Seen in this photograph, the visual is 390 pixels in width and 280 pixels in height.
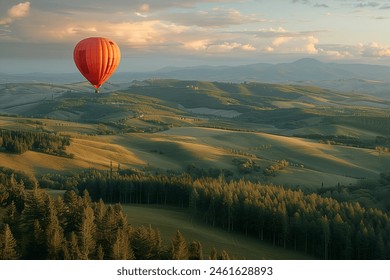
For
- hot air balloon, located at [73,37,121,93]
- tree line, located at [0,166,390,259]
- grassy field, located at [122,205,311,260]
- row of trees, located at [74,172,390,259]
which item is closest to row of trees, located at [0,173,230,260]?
tree line, located at [0,166,390,259]

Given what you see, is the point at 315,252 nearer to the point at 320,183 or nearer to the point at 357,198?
the point at 357,198

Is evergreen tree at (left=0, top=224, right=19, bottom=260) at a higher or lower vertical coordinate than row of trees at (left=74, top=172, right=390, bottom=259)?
higher

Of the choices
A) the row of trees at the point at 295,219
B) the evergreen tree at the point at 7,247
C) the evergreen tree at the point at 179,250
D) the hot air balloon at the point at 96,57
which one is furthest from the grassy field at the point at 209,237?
the hot air balloon at the point at 96,57

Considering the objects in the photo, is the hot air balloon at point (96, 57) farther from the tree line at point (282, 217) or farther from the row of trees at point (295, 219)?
the row of trees at point (295, 219)

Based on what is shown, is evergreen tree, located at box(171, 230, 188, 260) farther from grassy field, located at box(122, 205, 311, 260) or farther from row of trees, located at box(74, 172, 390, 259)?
row of trees, located at box(74, 172, 390, 259)

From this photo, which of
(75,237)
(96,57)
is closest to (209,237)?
(75,237)
